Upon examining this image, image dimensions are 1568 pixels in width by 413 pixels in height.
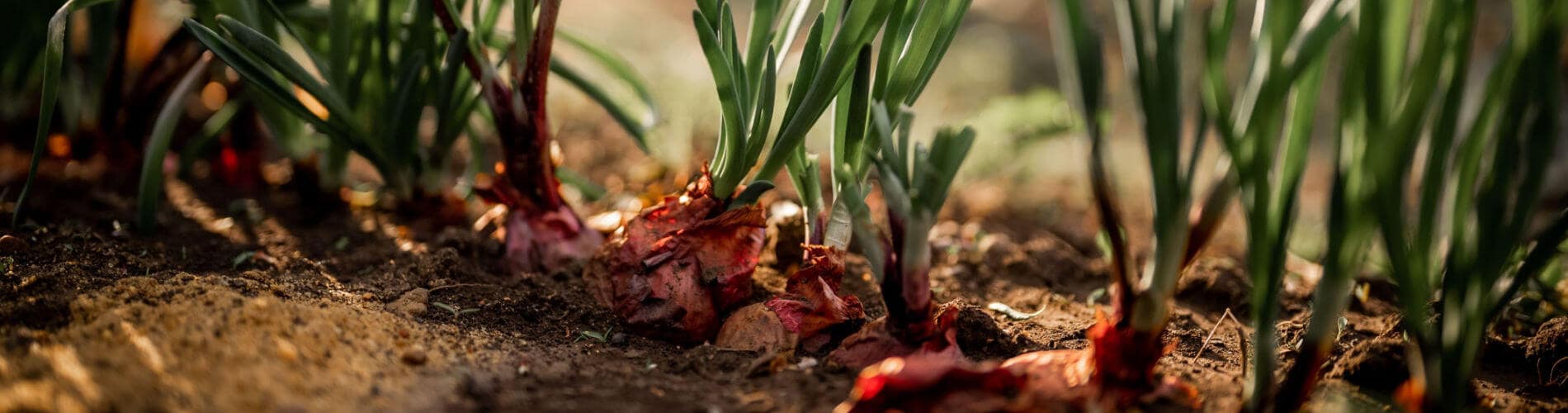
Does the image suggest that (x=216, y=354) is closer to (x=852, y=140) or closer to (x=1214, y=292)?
(x=852, y=140)

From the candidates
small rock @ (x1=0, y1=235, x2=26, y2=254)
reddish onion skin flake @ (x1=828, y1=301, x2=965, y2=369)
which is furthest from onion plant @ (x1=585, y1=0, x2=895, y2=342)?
small rock @ (x1=0, y1=235, x2=26, y2=254)

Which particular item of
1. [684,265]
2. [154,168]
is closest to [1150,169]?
[684,265]

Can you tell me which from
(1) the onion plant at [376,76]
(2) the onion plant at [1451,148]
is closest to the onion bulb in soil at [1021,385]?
(2) the onion plant at [1451,148]

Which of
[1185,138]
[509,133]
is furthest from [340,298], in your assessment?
[1185,138]

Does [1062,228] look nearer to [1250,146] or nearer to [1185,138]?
[1250,146]

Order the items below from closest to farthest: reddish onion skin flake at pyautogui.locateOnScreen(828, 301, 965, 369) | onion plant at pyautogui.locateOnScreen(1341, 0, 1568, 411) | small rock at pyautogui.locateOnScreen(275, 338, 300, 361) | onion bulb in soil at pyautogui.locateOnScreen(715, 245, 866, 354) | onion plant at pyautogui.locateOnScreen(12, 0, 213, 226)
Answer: onion plant at pyautogui.locateOnScreen(1341, 0, 1568, 411) → small rock at pyautogui.locateOnScreen(275, 338, 300, 361) → reddish onion skin flake at pyautogui.locateOnScreen(828, 301, 965, 369) → onion bulb in soil at pyautogui.locateOnScreen(715, 245, 866, 354) → onion plant at pyautogui.locateOnScreen(12, 0, 213, 226)

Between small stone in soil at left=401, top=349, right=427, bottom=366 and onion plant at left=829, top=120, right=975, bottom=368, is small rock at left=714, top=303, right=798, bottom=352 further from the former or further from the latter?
small stone in soil at left=401, top=349, right=427, bottom=366
